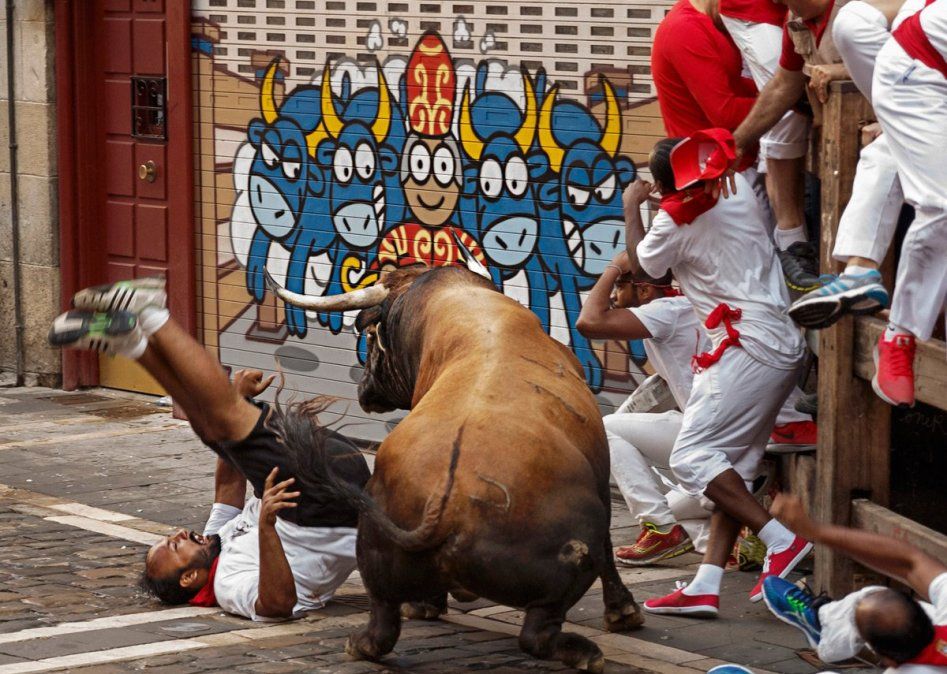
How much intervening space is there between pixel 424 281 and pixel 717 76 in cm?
172

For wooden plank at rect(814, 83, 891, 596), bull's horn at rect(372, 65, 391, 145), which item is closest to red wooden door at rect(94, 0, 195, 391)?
bull's horn at rect(372, 65, 391, 145)

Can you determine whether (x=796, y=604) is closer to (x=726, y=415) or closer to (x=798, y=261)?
(x=726, y=415)

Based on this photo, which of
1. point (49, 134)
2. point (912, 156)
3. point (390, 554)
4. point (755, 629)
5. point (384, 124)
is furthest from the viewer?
point (49, 134)

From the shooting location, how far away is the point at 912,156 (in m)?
5.97

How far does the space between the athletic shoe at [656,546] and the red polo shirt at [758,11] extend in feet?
8.31

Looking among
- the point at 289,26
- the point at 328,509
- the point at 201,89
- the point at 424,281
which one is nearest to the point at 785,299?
the point at 424,281

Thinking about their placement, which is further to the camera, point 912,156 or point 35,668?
point 35,668

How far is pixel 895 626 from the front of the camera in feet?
17.9

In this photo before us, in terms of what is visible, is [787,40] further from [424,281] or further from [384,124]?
[384,124]

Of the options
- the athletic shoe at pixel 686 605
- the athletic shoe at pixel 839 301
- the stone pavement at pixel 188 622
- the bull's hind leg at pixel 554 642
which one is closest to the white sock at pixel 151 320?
the stone pavement at pixel 188 622

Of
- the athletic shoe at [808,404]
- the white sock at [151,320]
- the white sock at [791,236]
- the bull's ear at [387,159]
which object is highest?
the bull's ear at [387,159]

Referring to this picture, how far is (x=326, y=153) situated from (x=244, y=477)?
4.35m

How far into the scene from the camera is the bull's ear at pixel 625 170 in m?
10.0

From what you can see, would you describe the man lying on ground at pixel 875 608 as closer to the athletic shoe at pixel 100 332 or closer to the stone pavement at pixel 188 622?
the stone pavement at pixel 188 622
